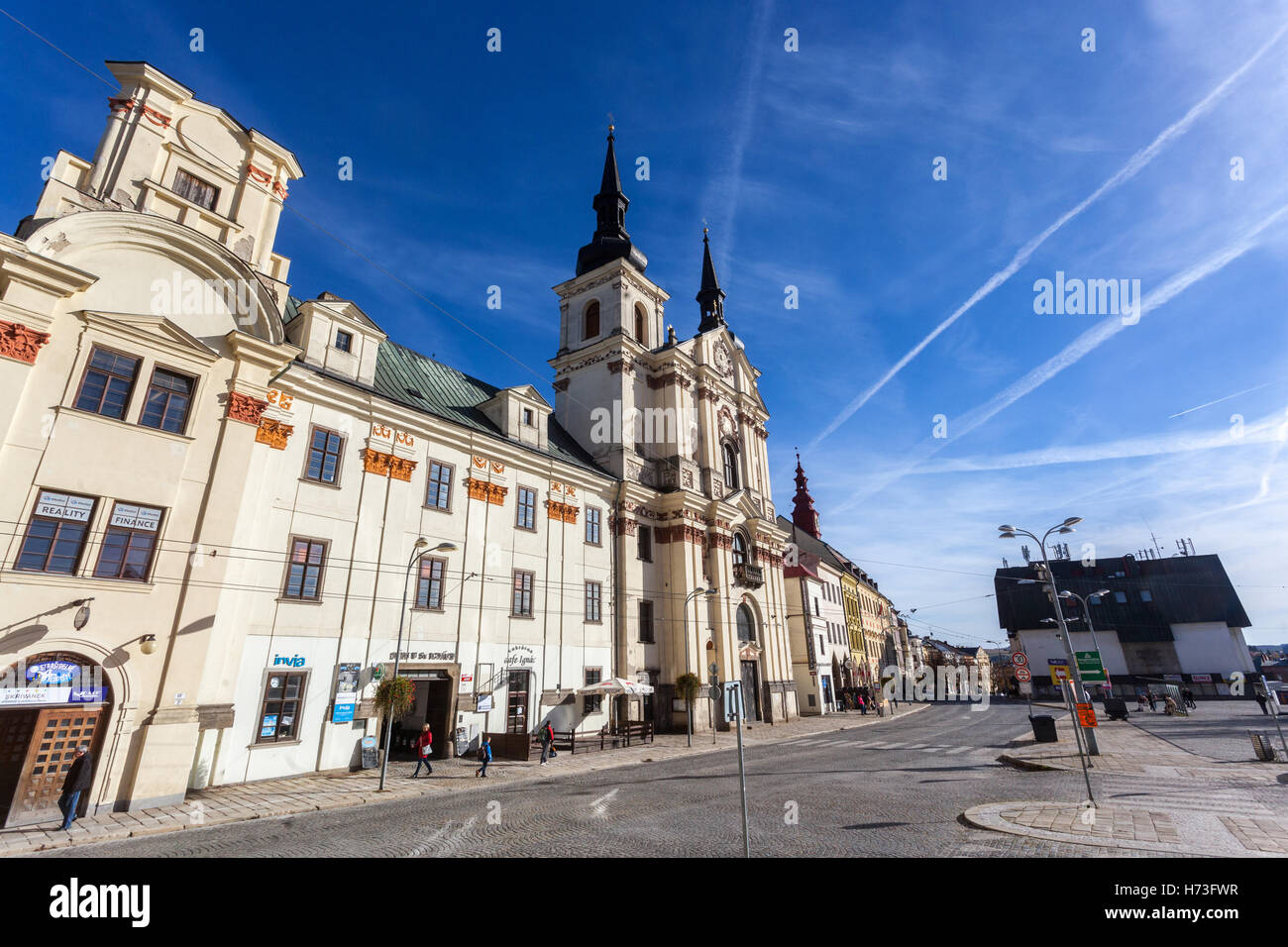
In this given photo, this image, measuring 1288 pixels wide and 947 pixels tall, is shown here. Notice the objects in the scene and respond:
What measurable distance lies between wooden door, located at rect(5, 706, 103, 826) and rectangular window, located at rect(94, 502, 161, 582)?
301cm

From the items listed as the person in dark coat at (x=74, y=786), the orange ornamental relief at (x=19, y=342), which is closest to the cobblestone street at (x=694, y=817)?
the person in dark coat at (x=74, y=786)

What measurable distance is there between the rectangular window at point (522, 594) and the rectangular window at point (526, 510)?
2.13 metres

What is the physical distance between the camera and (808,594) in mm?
50969

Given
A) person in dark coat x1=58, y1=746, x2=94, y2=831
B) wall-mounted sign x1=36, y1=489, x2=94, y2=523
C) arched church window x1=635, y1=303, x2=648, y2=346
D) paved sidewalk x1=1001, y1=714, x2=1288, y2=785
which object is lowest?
paved sidewalk x1=1001, y1=714, x2=1288, y2=785

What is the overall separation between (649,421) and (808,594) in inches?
938

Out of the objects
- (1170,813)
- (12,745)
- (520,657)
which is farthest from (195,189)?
(1170,813)

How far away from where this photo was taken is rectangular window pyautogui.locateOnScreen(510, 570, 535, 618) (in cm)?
2492

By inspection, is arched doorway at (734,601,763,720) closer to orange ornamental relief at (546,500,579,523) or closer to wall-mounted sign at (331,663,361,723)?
orange ornamental relief at (546,500,579,523)

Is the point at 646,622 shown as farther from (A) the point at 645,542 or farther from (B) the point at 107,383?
(B) the point at 107,383

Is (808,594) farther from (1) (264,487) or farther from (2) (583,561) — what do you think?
(1) (264,487)

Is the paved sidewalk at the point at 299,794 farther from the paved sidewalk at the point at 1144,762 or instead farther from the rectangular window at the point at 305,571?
the paved sidewalk at the point at 1144,762

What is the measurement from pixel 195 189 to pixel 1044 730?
1433 inches

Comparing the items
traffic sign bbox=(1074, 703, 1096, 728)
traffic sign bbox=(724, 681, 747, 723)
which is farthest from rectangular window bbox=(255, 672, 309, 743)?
traffic sign bbox=(1074, 703, 1096, 728)
